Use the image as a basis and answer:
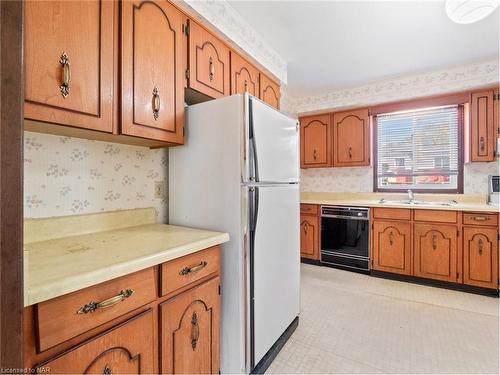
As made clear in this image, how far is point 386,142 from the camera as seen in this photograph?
349 centimetres

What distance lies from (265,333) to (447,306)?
1.87 metres

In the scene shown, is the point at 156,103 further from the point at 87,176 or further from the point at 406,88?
the point at 406,88

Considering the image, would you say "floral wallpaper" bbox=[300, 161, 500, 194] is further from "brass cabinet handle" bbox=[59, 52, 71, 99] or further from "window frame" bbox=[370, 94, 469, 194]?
"brass cabinet handle" bbox=[59, 52, 71, 99]

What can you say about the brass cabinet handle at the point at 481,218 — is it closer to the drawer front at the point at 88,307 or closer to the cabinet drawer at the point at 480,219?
the cabinet drawer at the point at 480,219

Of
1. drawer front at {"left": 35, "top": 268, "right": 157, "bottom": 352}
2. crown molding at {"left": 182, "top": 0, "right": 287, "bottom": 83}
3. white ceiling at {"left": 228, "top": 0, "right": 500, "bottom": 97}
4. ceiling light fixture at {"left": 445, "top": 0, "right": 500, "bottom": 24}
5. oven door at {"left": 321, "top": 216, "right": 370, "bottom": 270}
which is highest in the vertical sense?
white ceiling at {"left": 228, "top": 0, "right": 500, "bottom": 97}

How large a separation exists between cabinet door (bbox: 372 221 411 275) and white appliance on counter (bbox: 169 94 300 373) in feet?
5.85

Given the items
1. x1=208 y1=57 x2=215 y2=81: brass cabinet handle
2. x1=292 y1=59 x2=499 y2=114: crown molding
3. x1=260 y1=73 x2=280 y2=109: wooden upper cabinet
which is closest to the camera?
x1=208 y1=57 x2=215 y2=81: brass cabinet handle

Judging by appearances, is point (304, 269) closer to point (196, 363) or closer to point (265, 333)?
point (265, 333)

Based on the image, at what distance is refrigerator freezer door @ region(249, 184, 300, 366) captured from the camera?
1.43 m

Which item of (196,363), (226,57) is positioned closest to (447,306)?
(196,363)

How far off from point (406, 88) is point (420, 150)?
0.82 meters

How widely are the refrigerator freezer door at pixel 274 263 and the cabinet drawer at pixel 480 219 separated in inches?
75.9

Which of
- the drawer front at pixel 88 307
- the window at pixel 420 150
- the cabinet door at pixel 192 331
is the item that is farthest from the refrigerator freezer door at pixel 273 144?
the window at pixel 420 150

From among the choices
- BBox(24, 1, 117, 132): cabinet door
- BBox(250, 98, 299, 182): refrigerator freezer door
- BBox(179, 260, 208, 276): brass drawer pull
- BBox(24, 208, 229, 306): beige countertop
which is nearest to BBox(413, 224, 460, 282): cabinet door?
BBox(250, 98, 299, 182): refrigerator freezer door
